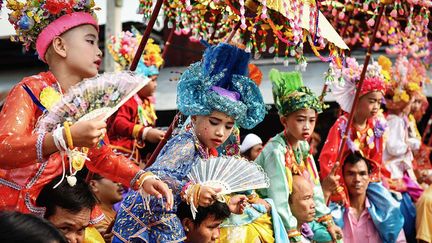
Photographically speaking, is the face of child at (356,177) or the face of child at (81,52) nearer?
the face of child at (81,52)

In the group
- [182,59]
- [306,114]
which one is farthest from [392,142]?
[182,59]

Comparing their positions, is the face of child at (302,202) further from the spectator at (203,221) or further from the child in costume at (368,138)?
the spectator at (203,221)

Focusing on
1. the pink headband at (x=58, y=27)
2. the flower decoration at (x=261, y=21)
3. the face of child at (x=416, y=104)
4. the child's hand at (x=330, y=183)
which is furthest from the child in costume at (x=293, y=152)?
Answer: the face of child at (x=416, y=104)

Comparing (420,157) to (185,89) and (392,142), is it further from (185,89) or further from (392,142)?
(185,89)

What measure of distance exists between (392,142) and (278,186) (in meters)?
2.80

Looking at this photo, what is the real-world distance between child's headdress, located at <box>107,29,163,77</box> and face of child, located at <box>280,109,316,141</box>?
2070 millimetres

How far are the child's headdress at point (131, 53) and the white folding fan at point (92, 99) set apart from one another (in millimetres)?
3774

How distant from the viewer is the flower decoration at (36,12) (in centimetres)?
377

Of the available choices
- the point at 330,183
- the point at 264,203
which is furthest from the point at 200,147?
the point at 330,183

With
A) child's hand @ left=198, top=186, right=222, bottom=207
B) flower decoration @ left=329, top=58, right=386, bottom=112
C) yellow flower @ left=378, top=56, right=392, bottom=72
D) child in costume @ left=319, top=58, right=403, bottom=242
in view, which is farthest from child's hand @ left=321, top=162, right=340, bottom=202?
child's hand @ left=198, top=186, right=222, bottom=207

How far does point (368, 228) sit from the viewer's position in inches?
251

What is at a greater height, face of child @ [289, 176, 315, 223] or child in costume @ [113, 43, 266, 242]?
child in costume @ [113, 43, 266, 242]

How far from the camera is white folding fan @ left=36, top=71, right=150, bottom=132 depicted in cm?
336

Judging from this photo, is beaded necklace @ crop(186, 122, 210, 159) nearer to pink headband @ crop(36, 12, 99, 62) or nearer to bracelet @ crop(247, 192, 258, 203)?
bracelet @ crop(247, 192, 258, 203)
